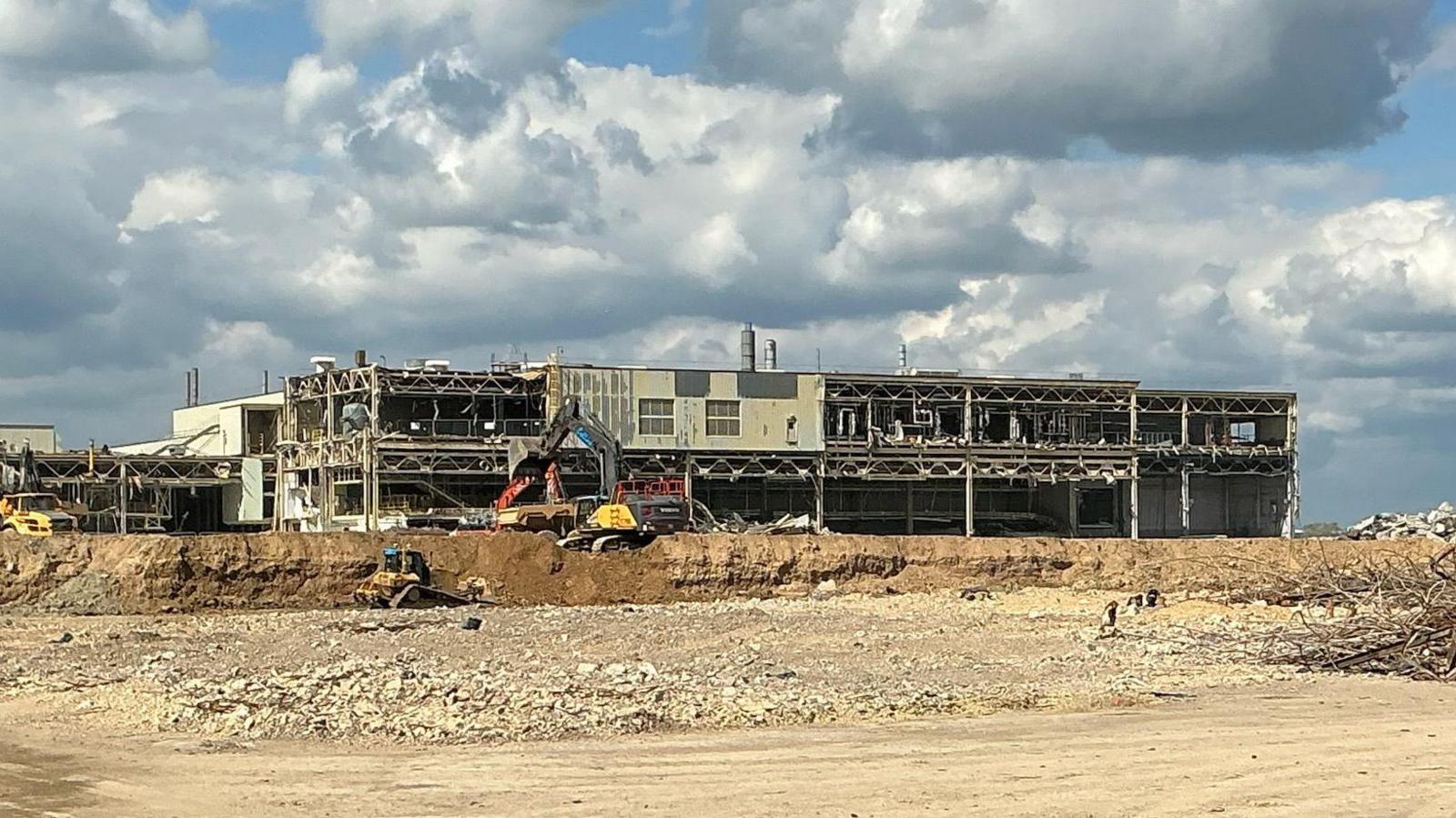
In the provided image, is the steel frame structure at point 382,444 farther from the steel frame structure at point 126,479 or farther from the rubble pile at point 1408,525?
the rubble pile at point 1408,525

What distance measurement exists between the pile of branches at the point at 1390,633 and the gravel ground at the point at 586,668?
36.1 inches

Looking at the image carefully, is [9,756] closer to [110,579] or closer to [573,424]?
[110,579]

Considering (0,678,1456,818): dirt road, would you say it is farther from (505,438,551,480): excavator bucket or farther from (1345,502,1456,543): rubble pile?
(1345,502,1456,543): rubble pile

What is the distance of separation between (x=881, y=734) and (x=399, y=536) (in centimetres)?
3521

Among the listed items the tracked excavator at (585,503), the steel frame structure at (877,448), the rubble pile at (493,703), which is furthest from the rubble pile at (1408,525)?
the rubble pile at (493,703)

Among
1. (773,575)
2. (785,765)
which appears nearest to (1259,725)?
(785,765)

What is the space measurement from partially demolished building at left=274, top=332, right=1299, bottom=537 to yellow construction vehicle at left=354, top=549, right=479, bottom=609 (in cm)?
3026

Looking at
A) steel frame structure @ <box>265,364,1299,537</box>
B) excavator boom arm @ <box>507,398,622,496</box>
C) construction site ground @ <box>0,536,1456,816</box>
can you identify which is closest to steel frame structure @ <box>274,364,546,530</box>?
steel frame structure @ <box>265,364,1299,537</box>

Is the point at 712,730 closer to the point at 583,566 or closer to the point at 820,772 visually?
the point at 820,772

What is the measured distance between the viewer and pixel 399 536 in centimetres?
5322

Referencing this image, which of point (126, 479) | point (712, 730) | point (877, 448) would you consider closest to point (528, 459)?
point (877, 448)

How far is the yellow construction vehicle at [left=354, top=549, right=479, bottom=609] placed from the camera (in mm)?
42250

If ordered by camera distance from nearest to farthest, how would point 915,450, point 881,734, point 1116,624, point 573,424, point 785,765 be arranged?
point 785,765 → point 881,734 → point 1116,624 → point 573,424 → point 915,450

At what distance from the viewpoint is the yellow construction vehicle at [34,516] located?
54312 millimetres
